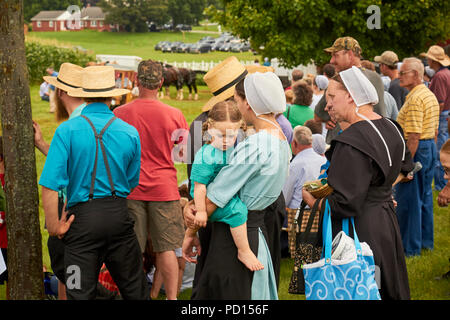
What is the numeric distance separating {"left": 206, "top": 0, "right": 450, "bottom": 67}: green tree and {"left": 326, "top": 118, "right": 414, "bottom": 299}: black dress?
2132 centimetres

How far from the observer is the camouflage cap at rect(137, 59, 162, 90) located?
5.23m

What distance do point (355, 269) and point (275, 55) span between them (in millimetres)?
23156

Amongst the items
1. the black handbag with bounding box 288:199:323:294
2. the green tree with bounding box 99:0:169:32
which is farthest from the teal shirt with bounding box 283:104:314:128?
the green tree with bounding box 99:0:169:32

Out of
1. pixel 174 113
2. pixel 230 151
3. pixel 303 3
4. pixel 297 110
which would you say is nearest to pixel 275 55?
pixel 303 3

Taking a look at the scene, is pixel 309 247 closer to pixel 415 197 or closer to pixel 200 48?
pixel 415 197

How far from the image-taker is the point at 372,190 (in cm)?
381

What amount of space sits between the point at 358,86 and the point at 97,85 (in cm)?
199

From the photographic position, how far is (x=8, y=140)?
14.9ft

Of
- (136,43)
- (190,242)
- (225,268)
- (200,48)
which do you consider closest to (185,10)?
(200,48)

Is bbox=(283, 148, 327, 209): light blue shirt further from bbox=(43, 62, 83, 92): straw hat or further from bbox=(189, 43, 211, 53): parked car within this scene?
bbox=(189, 43, 211, 53): parked car

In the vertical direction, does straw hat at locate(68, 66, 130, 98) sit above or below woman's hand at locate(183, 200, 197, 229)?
above

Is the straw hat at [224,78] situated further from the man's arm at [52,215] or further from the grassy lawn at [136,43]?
the grassy lawn at [136,43]

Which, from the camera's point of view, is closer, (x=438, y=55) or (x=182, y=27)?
(x=438, y=55)

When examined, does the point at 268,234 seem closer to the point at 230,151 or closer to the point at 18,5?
the point at 230,151
